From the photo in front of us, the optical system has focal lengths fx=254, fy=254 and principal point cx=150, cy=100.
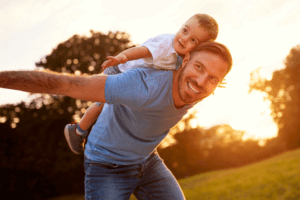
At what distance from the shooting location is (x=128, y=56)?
9.78 ft

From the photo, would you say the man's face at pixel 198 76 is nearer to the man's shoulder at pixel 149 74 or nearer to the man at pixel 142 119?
the man at pixel 142 119

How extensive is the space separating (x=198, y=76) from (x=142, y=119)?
0.72 meters

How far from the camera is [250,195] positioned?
31.2 ft

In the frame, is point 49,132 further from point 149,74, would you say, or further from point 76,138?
point 149,74

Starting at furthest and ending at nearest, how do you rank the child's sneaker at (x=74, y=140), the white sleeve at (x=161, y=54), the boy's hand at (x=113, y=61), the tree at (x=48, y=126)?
the tree at (x=48, y=126) < the child's sneaker at (x=74, y=140) < the white sleeve at (x=161, y=54) < the boy's hand at (x=113, y=61)

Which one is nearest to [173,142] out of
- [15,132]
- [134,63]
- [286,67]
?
[15,132]

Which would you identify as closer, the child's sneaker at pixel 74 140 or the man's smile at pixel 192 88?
the man's smile at pixel 192 88

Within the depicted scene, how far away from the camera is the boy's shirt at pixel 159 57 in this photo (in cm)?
310

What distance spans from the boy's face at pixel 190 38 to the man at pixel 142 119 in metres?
0.50

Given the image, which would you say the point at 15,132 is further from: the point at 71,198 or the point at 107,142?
the point at 107,142

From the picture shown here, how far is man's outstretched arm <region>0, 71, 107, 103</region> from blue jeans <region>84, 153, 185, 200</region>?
1007 mm

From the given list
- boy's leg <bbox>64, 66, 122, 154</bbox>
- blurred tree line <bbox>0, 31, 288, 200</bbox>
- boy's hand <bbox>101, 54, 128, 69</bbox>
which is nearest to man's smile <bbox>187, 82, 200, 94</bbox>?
boy's hand <bbox>101, 54, 128, 69</bbox>

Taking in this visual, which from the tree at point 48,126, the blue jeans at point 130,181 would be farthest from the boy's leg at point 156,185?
the tree at point 48,126

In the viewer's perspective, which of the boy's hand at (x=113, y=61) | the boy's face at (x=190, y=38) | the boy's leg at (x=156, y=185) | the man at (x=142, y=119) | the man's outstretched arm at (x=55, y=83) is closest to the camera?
the man's outstretched arm at (x=55, y=83)
